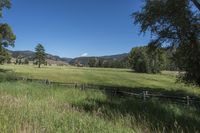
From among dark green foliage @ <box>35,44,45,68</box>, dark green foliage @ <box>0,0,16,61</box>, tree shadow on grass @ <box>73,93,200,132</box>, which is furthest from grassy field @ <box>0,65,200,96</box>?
dark green foliage @ <box>35,44,45,68</box>

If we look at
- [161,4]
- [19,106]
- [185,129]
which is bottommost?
[185,129]

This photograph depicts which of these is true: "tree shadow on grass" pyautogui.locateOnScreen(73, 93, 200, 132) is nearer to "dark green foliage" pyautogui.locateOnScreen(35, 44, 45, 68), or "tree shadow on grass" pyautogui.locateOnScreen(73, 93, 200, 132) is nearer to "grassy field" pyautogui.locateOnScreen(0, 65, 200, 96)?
"grassy field" pyautogui.locateOnScreen(0, 65, 200, 96)

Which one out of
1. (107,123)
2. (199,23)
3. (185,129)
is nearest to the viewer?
(107,123)

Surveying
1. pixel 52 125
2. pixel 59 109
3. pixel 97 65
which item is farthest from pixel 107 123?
pixel 97 65

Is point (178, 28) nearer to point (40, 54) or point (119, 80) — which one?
point (119, 80)

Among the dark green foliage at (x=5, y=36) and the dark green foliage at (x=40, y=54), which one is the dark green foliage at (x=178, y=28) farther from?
the dark green foliage at (x=40, y=54)

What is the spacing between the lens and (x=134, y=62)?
114 metres

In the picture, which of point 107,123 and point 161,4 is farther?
point 161,4

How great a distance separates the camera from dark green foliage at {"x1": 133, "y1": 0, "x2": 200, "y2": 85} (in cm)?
2581

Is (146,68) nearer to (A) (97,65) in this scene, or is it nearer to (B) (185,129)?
(A) (97,65)

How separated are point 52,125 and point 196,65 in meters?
21.8

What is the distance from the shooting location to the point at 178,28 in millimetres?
Answer: 26531

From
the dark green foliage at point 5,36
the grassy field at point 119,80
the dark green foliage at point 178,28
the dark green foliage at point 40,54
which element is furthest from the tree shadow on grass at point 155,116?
the dark green foliage at point 40,54

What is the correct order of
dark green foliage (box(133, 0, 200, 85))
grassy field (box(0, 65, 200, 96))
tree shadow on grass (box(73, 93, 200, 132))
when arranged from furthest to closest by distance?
grassy field (box(0, 65, 200, 96)), dark green foliage (box(133, 0, 200, 85)), tree shadow on grass (box(73, 93, 200, 132))
